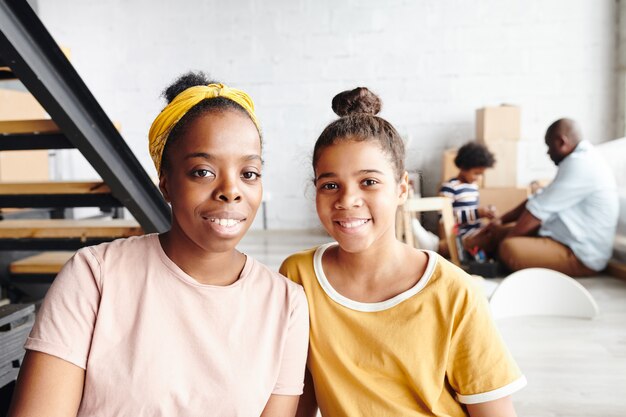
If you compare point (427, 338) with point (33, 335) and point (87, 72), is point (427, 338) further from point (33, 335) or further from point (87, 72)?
point (87, 72)

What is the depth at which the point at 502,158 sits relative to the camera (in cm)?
480

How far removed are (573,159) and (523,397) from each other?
223cm

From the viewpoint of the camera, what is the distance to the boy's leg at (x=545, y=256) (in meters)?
3.79

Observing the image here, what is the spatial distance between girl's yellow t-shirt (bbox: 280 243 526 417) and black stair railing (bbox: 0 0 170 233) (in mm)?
1264

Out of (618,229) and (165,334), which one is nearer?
(165,334)

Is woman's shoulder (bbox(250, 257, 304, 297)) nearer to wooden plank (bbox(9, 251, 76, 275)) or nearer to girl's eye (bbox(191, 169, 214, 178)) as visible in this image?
girl's eye (bbox(191, 169, 214, 178))

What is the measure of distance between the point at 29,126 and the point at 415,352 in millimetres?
1758

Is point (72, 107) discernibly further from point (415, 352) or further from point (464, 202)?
point (464, 202)

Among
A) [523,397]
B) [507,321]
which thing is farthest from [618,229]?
[523,397]

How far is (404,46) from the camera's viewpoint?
5.47 m

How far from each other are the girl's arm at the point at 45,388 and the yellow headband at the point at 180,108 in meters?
0.35

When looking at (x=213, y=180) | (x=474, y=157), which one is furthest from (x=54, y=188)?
(x=474, y=157)

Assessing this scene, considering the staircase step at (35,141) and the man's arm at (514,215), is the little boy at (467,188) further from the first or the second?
the staircase step at (35,141)

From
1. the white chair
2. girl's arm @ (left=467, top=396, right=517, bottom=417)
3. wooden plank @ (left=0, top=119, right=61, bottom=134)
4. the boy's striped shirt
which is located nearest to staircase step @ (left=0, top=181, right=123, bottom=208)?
wooden plank @ (left=0, top=119, right=61, bottom=134)
